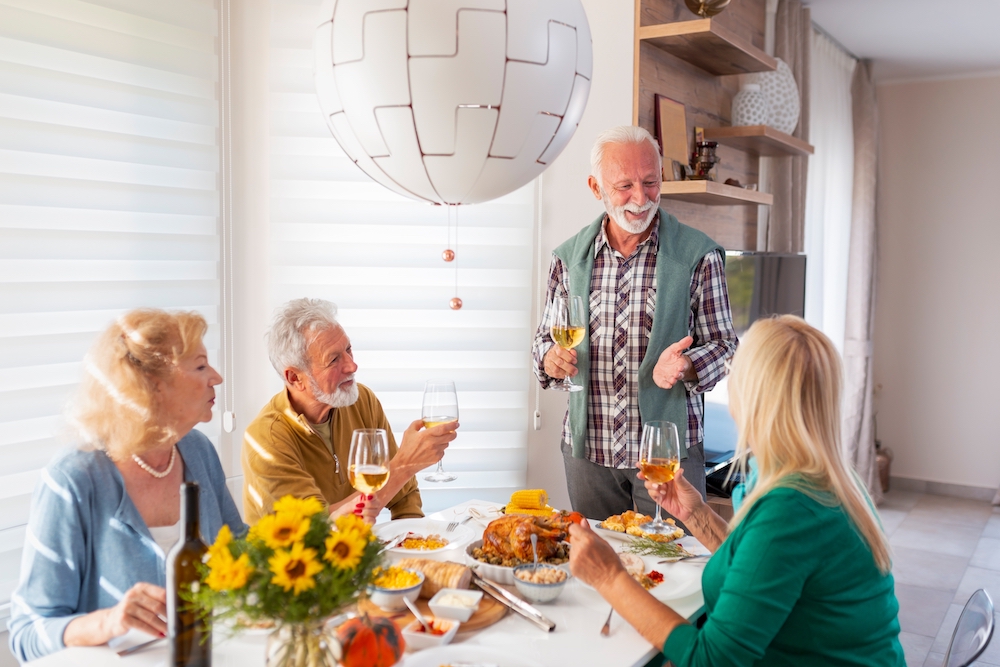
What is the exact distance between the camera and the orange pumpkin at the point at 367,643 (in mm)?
1111

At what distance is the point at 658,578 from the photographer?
1.61 m

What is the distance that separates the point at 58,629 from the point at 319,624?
592 millimetres

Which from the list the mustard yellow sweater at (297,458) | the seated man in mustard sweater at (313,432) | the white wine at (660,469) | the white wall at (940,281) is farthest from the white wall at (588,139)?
the white wall at (940,281)

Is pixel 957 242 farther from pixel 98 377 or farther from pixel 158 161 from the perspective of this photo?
pixel 98 377

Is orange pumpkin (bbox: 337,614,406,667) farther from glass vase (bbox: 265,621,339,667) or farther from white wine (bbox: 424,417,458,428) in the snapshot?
white wine (bbox: 424,417,458,428)

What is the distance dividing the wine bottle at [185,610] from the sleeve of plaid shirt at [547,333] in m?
1.42

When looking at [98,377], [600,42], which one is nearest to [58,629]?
[98,377]

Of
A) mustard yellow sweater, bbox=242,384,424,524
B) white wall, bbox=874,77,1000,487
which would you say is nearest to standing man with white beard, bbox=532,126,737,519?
mustard yellow sweater, bbox=242,384,424,524

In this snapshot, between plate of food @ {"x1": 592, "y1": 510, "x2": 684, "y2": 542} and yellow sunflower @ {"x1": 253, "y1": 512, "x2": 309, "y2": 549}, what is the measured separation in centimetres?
98

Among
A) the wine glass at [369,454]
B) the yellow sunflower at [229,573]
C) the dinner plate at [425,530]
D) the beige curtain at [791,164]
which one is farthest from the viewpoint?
the beige curtain at [791,164]

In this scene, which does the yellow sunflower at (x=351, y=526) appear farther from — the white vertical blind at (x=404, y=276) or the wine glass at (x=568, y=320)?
the white vertical blind at (x=404, y=276)

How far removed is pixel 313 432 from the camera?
2.07 metres

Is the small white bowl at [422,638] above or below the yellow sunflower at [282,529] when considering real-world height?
below

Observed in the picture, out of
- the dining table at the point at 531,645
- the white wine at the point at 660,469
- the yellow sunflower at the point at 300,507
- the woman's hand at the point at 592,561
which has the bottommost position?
the dining table at the point at 531,645
